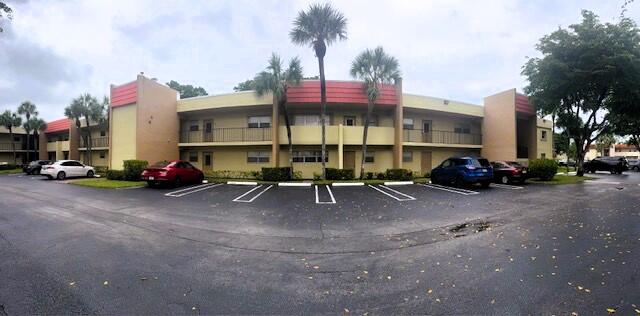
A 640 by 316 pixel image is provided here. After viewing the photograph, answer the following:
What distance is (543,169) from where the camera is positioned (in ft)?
61.1

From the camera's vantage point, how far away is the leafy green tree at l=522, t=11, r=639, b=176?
56.0ft

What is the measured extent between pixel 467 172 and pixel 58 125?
45524mm

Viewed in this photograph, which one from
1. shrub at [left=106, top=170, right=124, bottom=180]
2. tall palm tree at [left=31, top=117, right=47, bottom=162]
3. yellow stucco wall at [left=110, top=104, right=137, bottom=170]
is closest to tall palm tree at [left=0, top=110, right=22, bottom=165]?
tall palm tree at [left=31, top=117, right=47, bottom=162]

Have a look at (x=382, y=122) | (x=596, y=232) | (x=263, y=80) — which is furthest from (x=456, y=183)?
(x=263, y=80)

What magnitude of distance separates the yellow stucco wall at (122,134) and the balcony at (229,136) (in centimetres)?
361

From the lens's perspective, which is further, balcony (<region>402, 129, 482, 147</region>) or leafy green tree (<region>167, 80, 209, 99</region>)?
leafy green tree (<region>167, 80, 209, 99</region>)

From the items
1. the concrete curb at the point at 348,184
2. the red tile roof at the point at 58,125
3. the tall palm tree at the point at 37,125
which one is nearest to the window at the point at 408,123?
the concrete curb at the point at 348,184

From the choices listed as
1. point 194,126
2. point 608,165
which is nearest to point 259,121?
point 194,126

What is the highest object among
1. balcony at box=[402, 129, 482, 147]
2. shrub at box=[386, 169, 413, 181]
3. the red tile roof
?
the red tile roof

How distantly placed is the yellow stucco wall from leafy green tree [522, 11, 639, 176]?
92.5 feet

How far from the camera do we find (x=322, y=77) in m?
18.1

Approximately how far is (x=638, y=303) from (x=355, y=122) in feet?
63.9

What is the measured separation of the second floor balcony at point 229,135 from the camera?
68.5 feet

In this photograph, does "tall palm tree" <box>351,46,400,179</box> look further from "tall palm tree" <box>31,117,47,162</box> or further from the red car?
"tall palm tree" <box>31,117,47,162</box>
